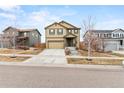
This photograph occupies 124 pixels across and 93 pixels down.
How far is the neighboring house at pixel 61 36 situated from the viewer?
1235 centimetres

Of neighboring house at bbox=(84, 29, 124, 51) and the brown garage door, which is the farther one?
neighboring house at bbox=(84, 29, 124, 51)

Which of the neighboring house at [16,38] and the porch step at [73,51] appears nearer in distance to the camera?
the neighboring house at [16,38]

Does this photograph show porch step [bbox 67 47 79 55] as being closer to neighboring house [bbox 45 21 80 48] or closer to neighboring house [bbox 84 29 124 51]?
neighboring house [bbox 45 21 80 48]

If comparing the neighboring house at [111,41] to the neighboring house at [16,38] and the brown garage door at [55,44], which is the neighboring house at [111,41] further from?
the neighboring house at [16,38]

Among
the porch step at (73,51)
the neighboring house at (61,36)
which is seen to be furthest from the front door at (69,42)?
the porch step at (73,51)

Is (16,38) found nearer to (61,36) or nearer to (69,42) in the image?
(69,42)

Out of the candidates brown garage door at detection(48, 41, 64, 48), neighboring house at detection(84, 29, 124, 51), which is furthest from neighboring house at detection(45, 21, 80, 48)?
neighboring house at detection(84, 29, 124, 51)

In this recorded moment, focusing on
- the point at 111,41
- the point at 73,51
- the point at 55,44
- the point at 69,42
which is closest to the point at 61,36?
the point at 69,42

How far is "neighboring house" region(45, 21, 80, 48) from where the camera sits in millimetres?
12348

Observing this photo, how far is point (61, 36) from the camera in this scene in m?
16.0

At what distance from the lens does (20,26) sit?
10102mm
